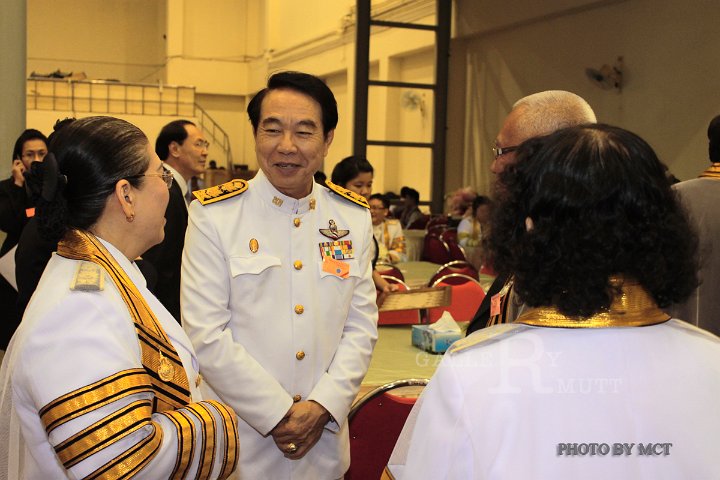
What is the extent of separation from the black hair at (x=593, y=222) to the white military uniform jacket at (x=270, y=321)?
110 centimetres

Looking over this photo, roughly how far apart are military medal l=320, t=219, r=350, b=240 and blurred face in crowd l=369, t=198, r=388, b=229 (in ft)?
15.4

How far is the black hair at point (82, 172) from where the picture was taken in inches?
59.7

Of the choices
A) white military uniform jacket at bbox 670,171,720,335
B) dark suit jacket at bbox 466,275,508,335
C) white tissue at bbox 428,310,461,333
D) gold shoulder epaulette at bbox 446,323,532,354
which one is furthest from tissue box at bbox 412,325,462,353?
gold shoulder epaulette at bbox 446,323,532,354

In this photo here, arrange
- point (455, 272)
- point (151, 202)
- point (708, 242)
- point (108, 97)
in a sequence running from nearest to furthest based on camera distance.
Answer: point (151, 202), point (708, 242), point (455, 272), point (108, 97)

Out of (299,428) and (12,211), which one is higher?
(12,211)

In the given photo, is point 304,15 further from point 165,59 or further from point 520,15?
point 520,15

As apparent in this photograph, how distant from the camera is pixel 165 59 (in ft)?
69.6

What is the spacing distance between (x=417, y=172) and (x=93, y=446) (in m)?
11.2

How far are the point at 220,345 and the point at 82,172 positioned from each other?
686 mm

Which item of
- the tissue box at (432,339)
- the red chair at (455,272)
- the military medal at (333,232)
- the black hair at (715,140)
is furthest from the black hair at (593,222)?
the red chair at (455,272)

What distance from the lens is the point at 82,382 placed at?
52.5 inches

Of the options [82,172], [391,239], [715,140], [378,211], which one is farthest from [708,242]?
[378,211]

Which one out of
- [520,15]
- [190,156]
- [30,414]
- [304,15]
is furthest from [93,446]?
[304,15]

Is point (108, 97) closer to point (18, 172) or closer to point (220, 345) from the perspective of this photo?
point (18, 172)
